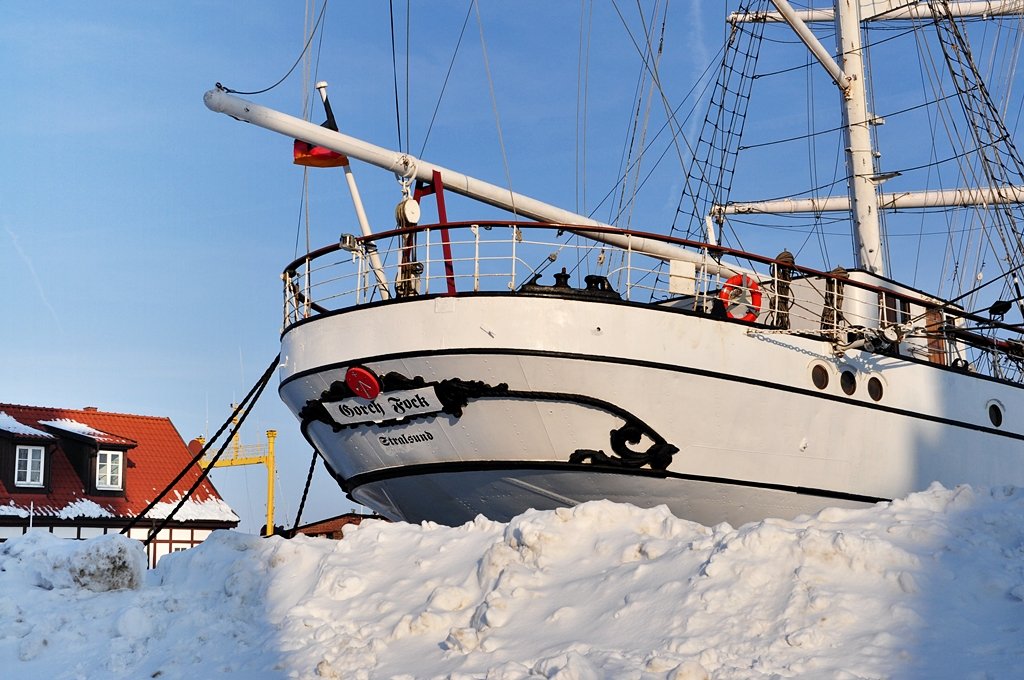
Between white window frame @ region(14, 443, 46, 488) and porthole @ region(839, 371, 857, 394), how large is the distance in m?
18.8

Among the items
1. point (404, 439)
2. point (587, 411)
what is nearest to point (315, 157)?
point (404, 439)

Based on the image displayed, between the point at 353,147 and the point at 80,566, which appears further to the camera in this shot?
the point at 353,147

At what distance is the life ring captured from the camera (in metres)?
14.2

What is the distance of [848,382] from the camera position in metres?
14.4

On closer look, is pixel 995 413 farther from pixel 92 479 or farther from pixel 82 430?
pixel 82 430

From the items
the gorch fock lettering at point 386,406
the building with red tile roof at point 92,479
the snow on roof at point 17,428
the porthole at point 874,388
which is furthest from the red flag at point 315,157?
the snow on roof at point 17,428

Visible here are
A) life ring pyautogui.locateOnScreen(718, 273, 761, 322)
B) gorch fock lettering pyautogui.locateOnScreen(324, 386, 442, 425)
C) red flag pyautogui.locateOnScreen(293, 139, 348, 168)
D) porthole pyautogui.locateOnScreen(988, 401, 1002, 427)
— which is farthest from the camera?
porthole pyautogui.locateOnScreen(988, 401, 1002, 427)

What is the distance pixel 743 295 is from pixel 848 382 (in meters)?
1.74

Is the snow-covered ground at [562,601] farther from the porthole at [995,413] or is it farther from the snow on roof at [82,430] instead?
the snow on roof at [82,430]

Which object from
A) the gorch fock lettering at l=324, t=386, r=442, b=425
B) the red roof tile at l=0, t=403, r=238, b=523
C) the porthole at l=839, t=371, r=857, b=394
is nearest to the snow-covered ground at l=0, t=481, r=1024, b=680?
the gorch fock lettering at l=324, t=386, r=442, b=425

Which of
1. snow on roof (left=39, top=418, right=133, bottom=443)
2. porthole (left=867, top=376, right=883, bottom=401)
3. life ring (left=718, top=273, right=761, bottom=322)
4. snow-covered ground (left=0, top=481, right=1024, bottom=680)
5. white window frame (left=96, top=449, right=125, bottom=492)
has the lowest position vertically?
snow-covered ground (left=0, top=481, right=1024, bottom=680)

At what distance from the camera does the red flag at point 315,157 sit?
14.9 meters

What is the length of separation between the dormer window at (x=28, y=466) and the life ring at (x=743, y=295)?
17.8m

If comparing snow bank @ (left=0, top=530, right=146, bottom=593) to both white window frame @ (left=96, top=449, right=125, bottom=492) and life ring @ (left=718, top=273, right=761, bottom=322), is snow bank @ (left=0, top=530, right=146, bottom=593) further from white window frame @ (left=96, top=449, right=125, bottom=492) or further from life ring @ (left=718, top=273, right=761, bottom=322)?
white window frame @ (left=96, top=449, right=125, bottom=492)
